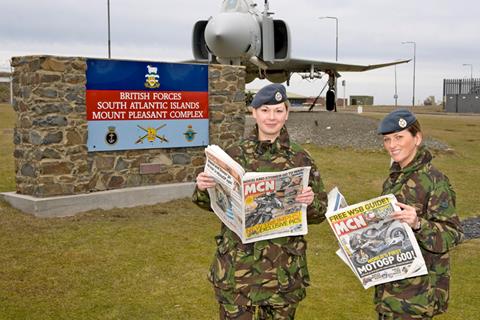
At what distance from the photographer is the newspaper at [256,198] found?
2.88 m

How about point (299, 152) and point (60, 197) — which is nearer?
point (299, 152)

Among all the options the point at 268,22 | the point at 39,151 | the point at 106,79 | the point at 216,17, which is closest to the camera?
the point at 39,151

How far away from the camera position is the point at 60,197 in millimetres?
8453

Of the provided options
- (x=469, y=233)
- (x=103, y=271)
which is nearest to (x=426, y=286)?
(x=103, y=271)

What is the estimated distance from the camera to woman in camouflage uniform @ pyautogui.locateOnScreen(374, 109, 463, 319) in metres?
2.81

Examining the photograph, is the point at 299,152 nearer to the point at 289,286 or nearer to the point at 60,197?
the point at 289,286

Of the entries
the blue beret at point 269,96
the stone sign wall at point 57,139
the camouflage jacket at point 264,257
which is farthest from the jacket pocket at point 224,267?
the stone sign wall at point 57,139

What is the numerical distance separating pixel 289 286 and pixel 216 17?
1808cm

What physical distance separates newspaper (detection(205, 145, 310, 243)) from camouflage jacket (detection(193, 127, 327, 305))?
93 millimetres

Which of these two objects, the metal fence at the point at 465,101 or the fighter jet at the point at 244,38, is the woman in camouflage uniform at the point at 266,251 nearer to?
the fighter jet at the point at 244,38

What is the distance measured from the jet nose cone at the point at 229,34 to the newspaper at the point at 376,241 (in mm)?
17162

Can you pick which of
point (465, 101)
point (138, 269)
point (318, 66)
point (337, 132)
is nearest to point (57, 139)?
point (138, 269)

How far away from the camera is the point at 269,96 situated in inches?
122

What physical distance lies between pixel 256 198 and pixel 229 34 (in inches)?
677
